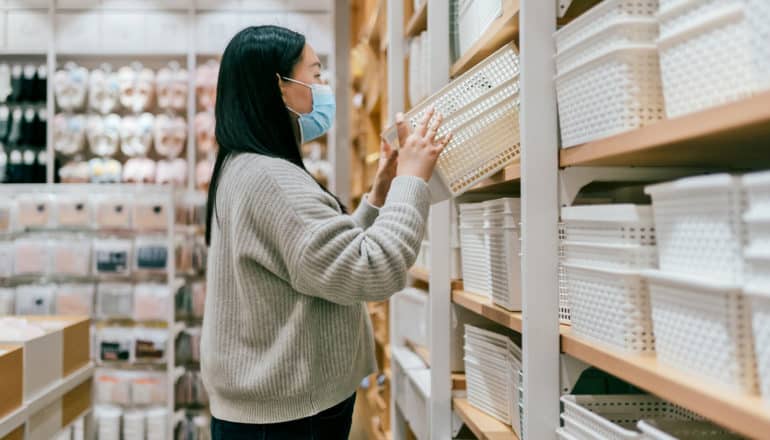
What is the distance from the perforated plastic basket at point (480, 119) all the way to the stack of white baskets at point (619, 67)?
0.31 m

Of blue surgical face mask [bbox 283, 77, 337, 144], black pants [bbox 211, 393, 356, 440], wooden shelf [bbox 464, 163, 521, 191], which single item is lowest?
black pants [bbox 211, 393, 356, 440]

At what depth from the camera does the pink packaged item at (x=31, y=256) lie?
4.21 metres

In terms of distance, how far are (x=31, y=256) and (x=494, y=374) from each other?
3349 mm

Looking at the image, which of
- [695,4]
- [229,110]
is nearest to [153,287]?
[229,110]

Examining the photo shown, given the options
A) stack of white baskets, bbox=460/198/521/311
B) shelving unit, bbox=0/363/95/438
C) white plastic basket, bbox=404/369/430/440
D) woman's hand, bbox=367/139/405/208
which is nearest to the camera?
stack of white baskets, bbox=460/198/521/311

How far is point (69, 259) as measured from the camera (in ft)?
13.7

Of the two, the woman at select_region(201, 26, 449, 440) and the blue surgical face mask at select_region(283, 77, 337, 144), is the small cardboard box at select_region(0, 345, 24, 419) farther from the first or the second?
the blue surgical face mask at select_region(283, 77, 337, 144)

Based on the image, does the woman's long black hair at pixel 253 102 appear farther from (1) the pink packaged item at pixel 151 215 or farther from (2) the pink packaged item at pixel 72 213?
(2) the pink packaged item at pixel 72 213

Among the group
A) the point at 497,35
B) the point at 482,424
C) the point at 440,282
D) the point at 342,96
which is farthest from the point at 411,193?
the point at 342,96

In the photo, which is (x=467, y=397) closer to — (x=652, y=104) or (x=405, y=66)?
(x=652, y=104)

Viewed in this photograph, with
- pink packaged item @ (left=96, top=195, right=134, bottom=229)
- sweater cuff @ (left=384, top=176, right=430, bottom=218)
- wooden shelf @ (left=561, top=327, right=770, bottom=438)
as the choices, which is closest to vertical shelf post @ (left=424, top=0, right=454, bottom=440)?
sweater cuff @ (left=384, top=176, right=430, bottom=218)

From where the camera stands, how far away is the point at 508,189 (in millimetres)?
2221

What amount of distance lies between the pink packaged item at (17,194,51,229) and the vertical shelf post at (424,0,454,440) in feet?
9.34

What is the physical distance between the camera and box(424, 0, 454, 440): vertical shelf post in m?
2.36
